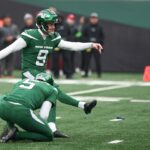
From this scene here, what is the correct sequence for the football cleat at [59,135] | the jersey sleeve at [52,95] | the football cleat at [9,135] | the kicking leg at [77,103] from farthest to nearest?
the kicking leg at [77,103] < the football cleat at [59,135] < the jersey sleeve at [52,95] < the football cleat at [9,135]

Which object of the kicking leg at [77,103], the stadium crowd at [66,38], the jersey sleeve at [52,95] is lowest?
the stadium crowd at [66,38]

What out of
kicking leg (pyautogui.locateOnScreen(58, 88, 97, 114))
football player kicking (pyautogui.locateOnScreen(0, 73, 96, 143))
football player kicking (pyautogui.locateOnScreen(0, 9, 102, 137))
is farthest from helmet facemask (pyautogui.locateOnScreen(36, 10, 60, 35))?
kicking leg (pyautogui.locateOnScreen(58, 88, 97, 114))

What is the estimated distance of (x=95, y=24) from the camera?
2238 cm

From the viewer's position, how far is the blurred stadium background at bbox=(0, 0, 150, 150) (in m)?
9.35

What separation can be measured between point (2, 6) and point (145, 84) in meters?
8.26

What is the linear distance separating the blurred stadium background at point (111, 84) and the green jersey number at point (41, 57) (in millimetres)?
994

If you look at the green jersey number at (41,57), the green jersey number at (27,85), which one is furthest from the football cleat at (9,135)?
the green jersey number at (41,57)

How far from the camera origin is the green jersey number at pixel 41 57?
9.87 metres

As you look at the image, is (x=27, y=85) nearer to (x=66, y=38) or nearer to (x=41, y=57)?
Result: (x=41, y=57)

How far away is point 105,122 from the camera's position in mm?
11141

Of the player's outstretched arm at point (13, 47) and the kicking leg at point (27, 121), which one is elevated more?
the player's outstretched arm at point (13, 47)

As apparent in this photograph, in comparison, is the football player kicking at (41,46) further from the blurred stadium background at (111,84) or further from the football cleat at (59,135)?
the blurred stadium background at (111,84)

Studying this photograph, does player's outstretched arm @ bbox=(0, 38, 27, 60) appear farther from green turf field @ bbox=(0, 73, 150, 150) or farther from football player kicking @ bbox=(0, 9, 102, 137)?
green turf field @ bbox=(0, 73, 150, 150)

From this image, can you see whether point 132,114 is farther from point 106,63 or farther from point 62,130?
point 106,63
